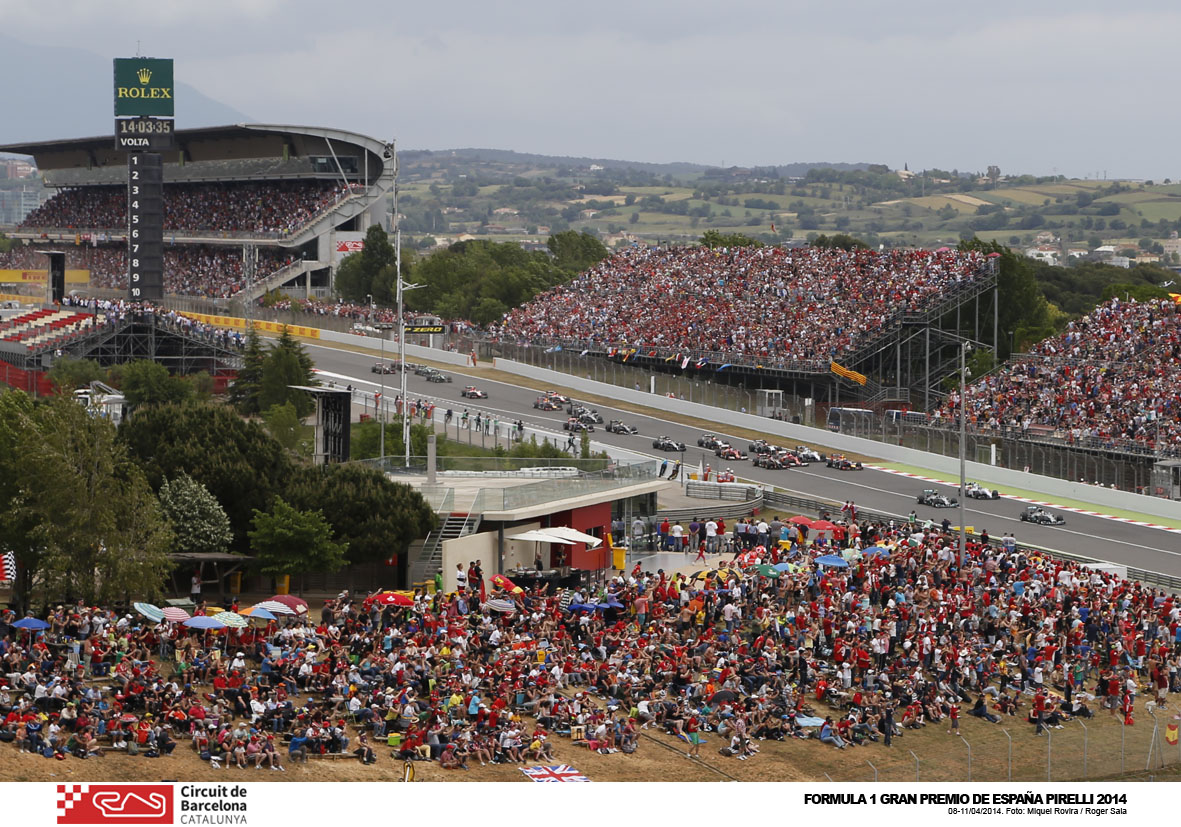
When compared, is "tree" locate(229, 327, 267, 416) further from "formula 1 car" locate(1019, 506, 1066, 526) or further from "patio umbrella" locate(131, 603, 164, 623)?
"patio umbrella" locate(131, 603, 164, 623)

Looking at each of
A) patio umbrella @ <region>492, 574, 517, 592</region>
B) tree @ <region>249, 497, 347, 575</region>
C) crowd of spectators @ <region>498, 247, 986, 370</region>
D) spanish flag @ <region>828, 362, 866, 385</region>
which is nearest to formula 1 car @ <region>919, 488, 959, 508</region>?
spanish flag @ <region>828, 362, 866, 385</region>

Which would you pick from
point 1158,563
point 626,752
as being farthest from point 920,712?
point 1158,563

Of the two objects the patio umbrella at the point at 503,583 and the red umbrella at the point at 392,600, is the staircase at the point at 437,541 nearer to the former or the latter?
the patio umbrella at the point at 503,583

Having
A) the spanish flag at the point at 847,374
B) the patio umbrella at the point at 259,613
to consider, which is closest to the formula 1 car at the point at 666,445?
the spanish flag at the point at 847,374

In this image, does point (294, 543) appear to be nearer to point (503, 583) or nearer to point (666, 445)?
point (503, 583)

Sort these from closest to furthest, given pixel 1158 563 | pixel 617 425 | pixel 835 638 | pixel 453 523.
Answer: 1. pixel 835 638
2. pixel 453 523
3. pixel 1158 563
4. pixel 617 425
